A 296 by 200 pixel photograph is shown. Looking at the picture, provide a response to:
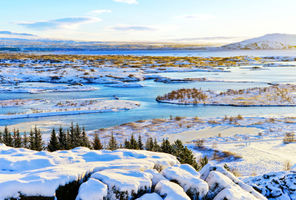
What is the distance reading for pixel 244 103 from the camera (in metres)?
39.2

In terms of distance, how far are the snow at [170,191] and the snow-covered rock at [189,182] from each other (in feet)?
1.03

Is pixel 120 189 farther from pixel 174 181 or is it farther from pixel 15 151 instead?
pixel 15 151

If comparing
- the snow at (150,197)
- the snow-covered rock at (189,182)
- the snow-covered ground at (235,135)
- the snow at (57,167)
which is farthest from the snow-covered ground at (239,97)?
the snow at (150,197)

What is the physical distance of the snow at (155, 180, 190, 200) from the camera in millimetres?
6602

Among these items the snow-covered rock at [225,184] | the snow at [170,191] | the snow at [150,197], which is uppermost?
the snow at [170,191]

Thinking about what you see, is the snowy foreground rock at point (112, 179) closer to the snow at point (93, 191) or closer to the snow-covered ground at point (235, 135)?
the snow at point (93, 191)

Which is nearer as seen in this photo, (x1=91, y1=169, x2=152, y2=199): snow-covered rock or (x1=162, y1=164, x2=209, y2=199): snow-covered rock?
(x1=91, y1=169, x2=152, y2=199): snow-covered rock

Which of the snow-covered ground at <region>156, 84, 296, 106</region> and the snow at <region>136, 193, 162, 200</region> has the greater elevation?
the snow at <region>136, 193, 162, 200</region>

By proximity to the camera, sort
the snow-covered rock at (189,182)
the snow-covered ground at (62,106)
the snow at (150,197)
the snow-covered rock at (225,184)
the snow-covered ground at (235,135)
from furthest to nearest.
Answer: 1. the snow-covered ground at (62,106)
2. the snow-covered ground at (235,135)
3. the snow-covered rock at (225,184)
4. the snow-covered rock at (189,182)
5. the snow at (150,197)

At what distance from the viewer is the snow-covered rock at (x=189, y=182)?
23.6ft

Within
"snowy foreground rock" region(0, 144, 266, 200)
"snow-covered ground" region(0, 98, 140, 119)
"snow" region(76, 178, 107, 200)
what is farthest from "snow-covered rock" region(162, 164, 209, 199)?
"snow-covered ground" region(0, 98, 140, 119)

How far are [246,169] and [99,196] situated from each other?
12.1 meters

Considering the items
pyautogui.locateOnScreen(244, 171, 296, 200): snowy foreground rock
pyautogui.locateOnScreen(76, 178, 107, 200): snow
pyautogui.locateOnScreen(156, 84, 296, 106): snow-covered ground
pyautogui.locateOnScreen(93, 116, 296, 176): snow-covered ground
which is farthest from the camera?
pyautogui.locateOnScreen(156, 84, 296, 106): snow-covered ground

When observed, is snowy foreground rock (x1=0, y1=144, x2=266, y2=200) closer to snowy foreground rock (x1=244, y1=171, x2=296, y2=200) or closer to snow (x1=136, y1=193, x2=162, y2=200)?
snow (x1=136, y1=193, x2=162, y2=200)
